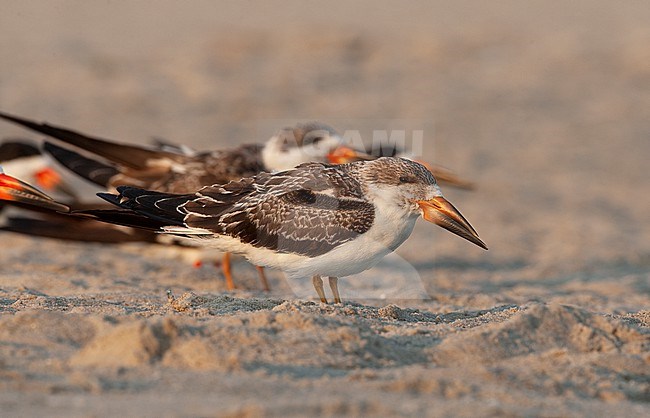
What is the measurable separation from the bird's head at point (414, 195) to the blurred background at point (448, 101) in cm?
206

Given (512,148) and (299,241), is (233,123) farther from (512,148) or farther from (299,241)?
(299,241)

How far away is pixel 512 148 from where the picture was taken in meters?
12.6

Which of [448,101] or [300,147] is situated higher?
[448,101]

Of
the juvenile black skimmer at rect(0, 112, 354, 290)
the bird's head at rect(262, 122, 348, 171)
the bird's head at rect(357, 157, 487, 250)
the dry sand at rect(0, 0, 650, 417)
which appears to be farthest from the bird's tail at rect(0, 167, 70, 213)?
the bird's head at rect(262, 122, 348, 171)

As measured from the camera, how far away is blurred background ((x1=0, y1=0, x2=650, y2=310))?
9.05 m

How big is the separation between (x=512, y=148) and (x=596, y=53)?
423 cm

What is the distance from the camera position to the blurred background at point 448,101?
9.05 metres

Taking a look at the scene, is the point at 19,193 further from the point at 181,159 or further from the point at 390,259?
the point at 390,259

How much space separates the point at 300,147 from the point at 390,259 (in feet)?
4.06

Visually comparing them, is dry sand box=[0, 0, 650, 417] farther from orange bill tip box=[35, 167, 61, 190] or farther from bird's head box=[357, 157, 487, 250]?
orange bill tip box=[35, 167, 61, 190]

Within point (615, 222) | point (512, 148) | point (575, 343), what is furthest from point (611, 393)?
point (512, 148)

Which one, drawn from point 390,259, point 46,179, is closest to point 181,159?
point 390,259

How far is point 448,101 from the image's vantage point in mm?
13977

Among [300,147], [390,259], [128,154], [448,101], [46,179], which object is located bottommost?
[390,259]
